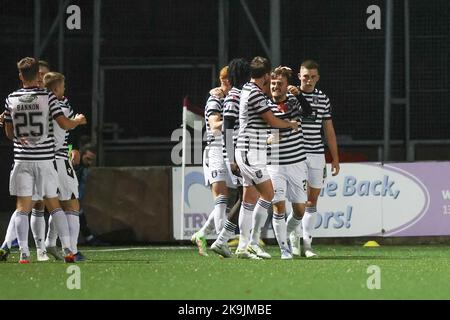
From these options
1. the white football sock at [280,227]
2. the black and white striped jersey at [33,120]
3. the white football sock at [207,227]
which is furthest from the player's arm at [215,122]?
the black and white striped jersey at [33,120]

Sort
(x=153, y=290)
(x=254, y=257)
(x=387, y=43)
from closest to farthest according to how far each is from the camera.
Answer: (x=153, y=290) < (x=254, y=257) < (x=387, y=43)

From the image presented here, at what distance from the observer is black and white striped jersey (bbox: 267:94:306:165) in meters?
13.3

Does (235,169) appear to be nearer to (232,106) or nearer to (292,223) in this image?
(232,106)

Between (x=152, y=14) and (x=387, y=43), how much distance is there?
13.9 feet

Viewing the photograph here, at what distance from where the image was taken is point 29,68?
12500 millimetres

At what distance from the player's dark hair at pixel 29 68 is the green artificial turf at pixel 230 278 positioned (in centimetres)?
191

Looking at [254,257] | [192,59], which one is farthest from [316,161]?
[192,59]

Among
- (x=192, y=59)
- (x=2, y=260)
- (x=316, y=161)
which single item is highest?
(x=192, y=59)

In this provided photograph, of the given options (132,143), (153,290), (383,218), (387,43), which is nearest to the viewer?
(153,290)

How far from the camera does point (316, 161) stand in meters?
13.9

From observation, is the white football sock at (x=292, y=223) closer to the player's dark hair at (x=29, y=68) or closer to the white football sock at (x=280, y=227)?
the white football sock at (x=280, y=227)

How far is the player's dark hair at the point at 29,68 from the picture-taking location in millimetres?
12461

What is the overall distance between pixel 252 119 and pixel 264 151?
0.36 meters
